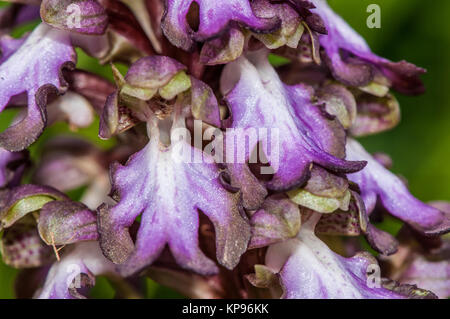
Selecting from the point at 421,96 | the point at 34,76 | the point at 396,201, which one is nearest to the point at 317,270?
the point at 396,201

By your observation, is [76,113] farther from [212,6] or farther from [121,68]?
[121,68]

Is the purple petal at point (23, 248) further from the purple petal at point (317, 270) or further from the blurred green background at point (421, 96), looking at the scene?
the blurred green background at point (421, 96)

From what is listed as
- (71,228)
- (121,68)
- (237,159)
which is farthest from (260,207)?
(121,68)

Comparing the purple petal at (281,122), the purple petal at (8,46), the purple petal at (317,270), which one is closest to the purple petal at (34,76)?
the purple petal at (8,46)

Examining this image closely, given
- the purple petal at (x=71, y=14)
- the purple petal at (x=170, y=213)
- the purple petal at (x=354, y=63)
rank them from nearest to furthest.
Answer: the purple petal at (x=170, y=213) → the purple petal at (x=71, y=14) → the purple petal at (x=354, y=63)

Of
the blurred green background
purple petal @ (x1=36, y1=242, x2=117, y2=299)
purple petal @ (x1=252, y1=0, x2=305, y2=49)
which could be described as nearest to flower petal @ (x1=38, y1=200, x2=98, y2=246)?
purple petal @ (x1=36, y1=242, x2=117, y2=299)
